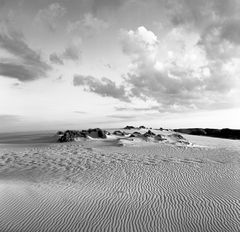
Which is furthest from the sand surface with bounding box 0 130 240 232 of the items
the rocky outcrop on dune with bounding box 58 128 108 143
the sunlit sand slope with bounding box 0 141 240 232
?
the rocky outcrop on dune with bounding box 58 128 108 143

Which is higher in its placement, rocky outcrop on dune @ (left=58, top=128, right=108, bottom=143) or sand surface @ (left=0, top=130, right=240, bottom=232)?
rocky outcrop on dune @ (left=58, top=128, right=108, bottom=143)

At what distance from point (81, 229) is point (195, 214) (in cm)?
300

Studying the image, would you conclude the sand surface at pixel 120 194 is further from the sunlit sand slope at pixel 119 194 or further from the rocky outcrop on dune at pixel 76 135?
the rocky outcrop on dune at pixel 76 135

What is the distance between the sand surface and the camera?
5.42m

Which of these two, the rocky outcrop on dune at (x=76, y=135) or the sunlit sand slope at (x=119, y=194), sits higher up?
the rocky outcrop on dune at (x=76, y=135)

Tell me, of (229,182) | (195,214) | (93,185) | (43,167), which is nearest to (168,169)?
(229,182)

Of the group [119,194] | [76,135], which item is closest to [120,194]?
[119,194]

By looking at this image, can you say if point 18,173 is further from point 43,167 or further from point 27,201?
point 27,201

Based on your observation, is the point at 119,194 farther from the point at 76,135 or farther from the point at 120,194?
the point at 76,135

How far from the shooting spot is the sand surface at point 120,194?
17.8 ft

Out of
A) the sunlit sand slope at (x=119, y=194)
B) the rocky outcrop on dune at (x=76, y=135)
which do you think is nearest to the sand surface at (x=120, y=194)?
the sunlit sand slope at (x=119, y=194)

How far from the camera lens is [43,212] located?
598 cm

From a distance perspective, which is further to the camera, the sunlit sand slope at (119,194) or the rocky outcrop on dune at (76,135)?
the rocky outcrop on dune at (76,135)

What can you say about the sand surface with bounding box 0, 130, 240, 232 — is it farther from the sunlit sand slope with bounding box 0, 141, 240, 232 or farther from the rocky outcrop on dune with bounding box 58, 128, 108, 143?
the rocky outcrop on dune with bounding box 58, 128, 108, 143
